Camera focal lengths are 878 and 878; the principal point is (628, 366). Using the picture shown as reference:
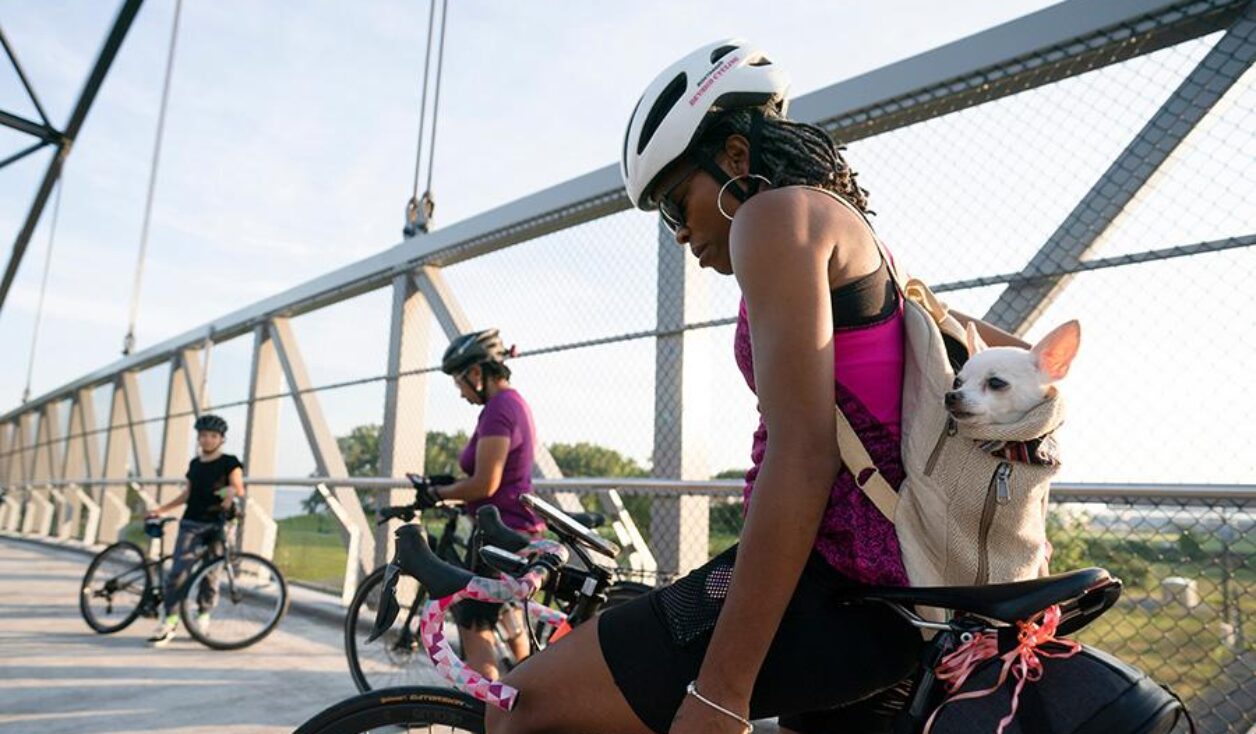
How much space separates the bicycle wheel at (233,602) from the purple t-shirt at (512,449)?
2987 mm

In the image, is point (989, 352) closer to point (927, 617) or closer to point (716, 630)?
point (927, 617)

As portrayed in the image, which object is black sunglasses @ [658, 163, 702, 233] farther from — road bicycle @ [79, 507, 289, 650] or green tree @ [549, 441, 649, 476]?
road bicycle @ [79, 507, 289, 650]

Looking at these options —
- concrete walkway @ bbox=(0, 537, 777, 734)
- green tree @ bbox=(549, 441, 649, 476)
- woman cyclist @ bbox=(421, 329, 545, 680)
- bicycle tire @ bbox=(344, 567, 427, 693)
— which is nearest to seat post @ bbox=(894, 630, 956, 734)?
woman cyclist @ bbox=(421, 329, 545, 680)

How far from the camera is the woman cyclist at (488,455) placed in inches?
139

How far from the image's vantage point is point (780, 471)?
105 centimetres

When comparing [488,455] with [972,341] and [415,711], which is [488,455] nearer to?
[415,711]

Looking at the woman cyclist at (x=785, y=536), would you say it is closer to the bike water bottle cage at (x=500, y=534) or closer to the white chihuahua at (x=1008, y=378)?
the white chihuahua at (x=1008, y=378)

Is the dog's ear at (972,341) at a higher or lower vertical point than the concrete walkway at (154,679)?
higher

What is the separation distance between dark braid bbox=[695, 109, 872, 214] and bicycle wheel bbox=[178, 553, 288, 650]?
5.60 metres

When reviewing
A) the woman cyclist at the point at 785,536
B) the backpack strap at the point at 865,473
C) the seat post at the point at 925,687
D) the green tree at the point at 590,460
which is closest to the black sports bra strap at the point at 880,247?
the woman cyclist at the point at 785,536

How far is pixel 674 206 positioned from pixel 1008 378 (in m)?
0.58

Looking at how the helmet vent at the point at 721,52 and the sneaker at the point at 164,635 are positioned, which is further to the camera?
the sneaker at the point at 164,635

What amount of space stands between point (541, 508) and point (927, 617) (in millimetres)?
1242

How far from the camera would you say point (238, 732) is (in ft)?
12.2
